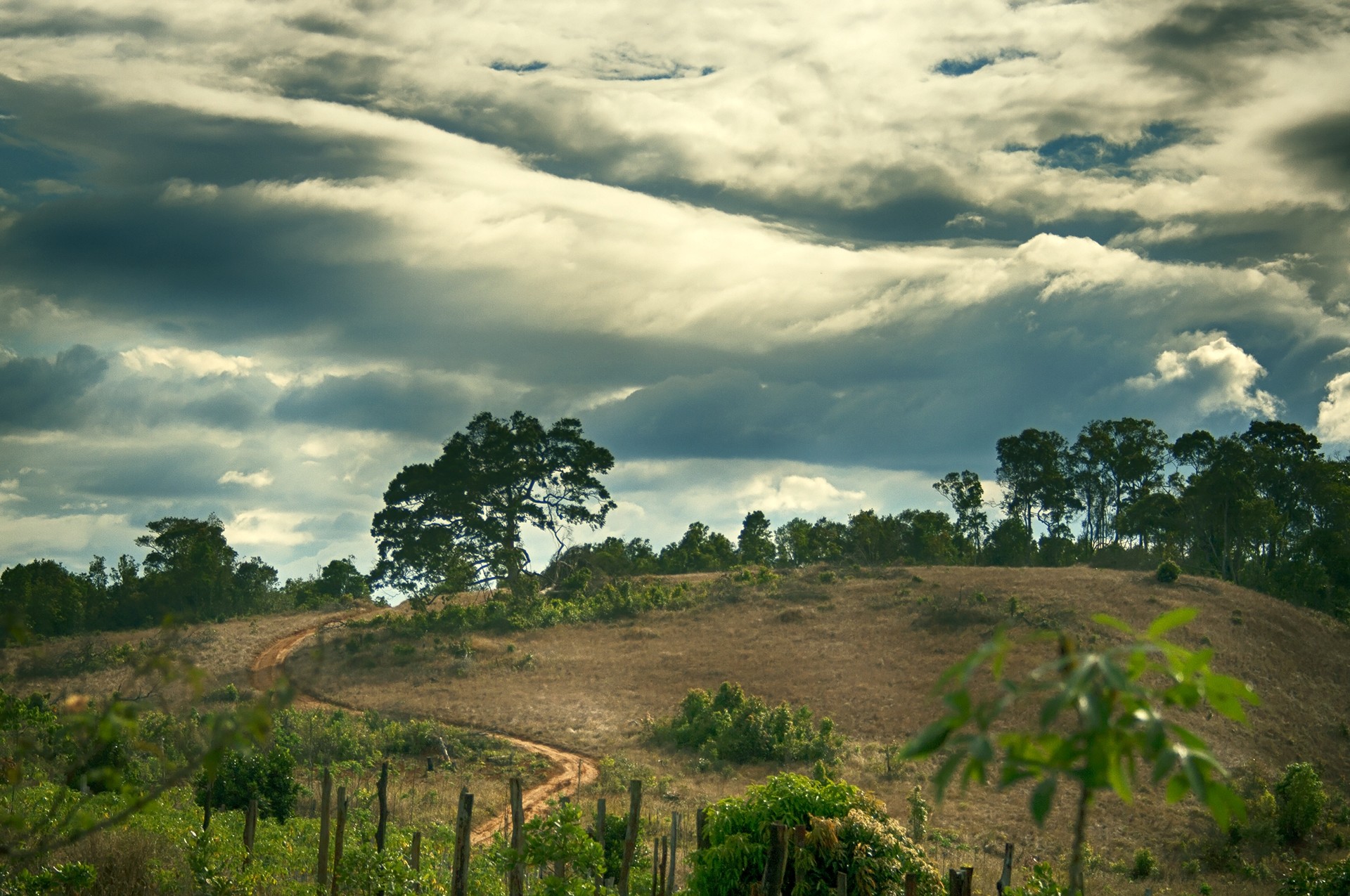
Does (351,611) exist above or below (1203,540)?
below

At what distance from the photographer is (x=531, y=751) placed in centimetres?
2902

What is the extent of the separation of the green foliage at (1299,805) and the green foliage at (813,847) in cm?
2019

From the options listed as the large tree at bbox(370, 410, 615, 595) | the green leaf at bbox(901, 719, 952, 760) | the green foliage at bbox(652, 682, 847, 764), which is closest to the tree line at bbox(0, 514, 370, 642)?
the large tree at bbox(370, 410, 615, 595)

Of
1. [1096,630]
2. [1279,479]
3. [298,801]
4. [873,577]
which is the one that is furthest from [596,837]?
[1279,479]

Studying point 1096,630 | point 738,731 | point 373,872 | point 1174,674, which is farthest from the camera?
point 1096,630

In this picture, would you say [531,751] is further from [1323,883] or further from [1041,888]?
[1041,888]

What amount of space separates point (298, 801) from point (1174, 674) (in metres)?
22.2

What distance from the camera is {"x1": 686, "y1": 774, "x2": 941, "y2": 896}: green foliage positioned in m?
8.73

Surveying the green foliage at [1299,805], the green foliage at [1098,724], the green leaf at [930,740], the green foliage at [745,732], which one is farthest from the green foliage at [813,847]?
the green foliage at [1299,805]

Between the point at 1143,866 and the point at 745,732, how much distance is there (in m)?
11.5

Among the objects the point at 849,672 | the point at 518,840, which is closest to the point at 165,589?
the point at 849,672

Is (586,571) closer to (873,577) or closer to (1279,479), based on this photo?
(873,577)

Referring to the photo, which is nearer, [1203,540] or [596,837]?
[596,837]

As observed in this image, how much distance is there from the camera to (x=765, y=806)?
29.7 feet
